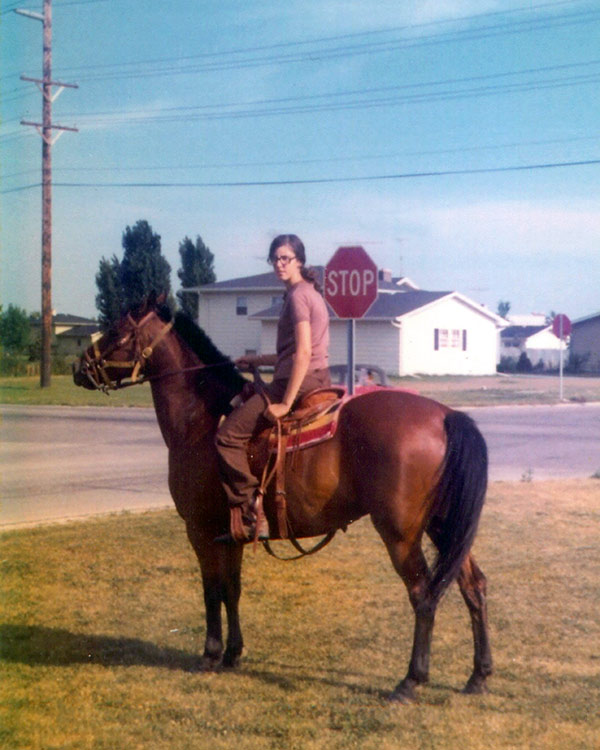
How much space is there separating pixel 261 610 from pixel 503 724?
2779 mm

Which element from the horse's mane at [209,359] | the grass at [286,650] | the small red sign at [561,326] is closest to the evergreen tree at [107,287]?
the small red sign at [561,326]

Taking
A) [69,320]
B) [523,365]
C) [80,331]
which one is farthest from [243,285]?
[69,320]

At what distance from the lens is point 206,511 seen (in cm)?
629

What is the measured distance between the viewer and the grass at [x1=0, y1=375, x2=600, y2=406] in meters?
32.2

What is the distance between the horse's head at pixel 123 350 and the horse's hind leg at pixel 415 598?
204 cm

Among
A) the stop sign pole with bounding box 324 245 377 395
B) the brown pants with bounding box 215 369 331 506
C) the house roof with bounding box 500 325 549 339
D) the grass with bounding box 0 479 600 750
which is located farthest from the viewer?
the house roof with bounding box 500 325 549 339

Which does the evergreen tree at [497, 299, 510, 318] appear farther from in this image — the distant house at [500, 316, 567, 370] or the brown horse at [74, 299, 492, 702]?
the brown horse at [74, 299, 492, 702]

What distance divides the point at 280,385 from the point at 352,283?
167 inches

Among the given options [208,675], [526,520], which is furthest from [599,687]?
[526,520]

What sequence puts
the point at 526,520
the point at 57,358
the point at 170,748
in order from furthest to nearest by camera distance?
the point at 57,358 → the point at 526,520 → the point at 170,748

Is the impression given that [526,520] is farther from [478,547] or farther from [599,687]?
[599,687]

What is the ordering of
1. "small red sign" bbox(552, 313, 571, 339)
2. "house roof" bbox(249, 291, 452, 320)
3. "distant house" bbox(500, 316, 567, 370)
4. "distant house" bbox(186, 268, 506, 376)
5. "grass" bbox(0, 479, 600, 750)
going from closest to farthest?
1. "grass" bbox(0, 479, 600, 750)
2. "small red sign" bbox(552, 313, 571, 339)
3. "house roof" bbox(249, 291, 452, 320)
4. "distant house" bbox(186, 268, 506, 376)
5. "distant house" bbox(500, 316, 567, 370)

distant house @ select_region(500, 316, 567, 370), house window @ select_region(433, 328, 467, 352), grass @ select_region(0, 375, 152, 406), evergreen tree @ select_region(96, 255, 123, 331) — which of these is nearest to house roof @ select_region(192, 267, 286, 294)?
house window @ select_region(433, 328, 467, 352)

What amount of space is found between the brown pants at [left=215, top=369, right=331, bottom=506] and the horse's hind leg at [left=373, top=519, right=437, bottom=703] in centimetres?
88
